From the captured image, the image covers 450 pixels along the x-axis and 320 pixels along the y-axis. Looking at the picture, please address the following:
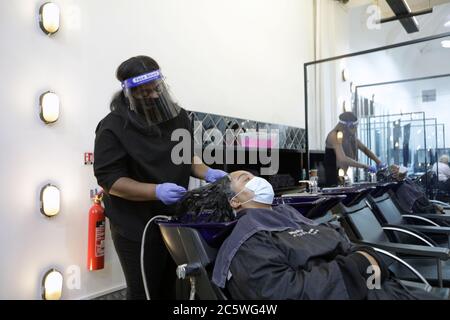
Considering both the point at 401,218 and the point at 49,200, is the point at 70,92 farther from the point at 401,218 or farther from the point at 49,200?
the point at 401,218

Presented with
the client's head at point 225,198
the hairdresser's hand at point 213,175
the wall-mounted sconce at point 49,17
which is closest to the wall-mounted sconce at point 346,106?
the hairdresser's hand at point 213,175

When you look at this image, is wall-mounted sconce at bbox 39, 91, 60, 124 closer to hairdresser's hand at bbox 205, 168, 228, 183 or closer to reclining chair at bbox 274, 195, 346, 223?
hairdresser's hand at bbox 205, 168, 228, 183

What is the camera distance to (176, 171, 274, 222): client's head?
1384mm

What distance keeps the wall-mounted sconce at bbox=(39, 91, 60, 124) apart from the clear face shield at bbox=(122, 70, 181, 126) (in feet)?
2.67

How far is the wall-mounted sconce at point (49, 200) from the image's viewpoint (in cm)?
206

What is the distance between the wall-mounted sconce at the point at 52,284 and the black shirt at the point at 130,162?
817 millimetres

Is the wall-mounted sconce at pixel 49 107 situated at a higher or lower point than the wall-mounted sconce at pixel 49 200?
higher

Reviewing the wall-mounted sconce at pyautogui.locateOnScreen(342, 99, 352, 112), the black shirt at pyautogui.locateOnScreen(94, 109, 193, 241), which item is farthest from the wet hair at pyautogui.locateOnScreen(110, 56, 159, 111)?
the wall-mounted sconce at pyautogui.locateOnScreen(342, 99, 352, 112)

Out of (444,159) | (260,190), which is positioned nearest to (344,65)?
(444,159)

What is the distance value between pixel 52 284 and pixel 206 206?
50.3 inches

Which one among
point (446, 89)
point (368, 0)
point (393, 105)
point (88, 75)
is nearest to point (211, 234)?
point (88, 75)

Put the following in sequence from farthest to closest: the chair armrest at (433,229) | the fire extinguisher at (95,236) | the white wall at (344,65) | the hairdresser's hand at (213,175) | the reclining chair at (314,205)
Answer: the white wall at (344,65), the chair armrest at (433,229), the fire extinguisher at (95,236), the reclining chair at (314,205), the hairdresser's hand at (213,175)

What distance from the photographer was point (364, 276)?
1181mm

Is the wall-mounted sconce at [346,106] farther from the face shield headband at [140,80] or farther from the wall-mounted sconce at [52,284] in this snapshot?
the wall-mounted sconce at [52,284]
